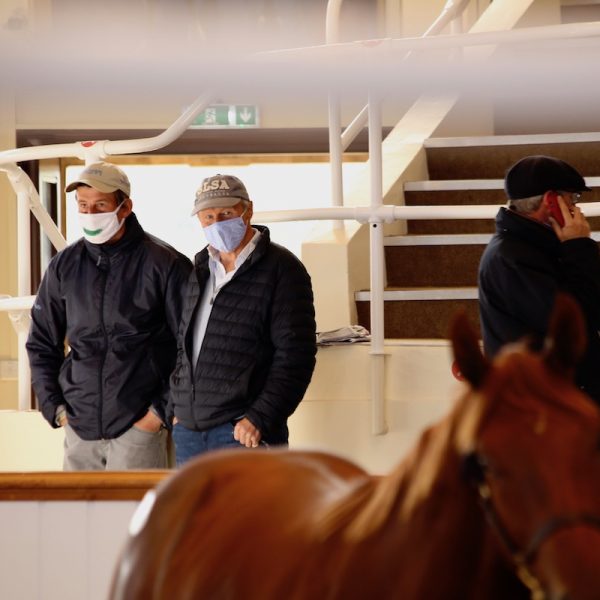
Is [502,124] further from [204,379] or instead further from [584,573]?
[584,573]

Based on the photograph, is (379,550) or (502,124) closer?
(379,550)

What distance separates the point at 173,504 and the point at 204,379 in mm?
1680

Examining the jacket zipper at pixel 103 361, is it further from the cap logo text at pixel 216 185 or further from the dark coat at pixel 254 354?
the cap logo text at pixel 216 185

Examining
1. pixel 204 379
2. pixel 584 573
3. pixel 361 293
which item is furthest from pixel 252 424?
pixel 584 573

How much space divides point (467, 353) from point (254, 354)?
6.77ft

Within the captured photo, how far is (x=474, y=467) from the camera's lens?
1.15 metres

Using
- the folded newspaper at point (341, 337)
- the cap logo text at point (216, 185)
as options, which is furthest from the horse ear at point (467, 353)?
the folded newspaper at point (341, 337)

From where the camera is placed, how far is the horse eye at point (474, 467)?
1.14 meters

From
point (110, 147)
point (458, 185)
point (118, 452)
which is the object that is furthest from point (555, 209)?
point (458, 185)

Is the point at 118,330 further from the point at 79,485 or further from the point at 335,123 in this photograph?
the point at 335,123

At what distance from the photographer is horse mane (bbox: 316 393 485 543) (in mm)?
1160

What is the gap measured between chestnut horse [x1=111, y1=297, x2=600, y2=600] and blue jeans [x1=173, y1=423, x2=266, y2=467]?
183cm

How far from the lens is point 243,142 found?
832cm

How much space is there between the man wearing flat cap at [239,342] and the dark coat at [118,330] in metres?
0.14
